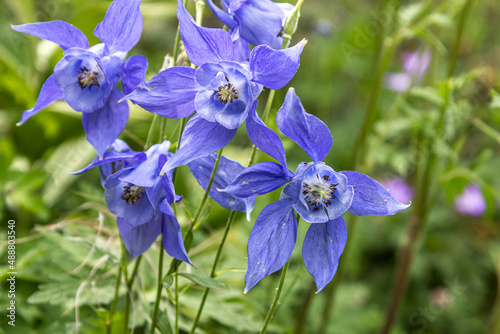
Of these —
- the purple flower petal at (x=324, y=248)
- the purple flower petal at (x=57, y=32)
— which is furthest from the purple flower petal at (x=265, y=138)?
the purple flower petal at (x=57, y=32)

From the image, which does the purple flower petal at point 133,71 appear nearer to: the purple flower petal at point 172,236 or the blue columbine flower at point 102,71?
the blue columbine flower at point 102,71

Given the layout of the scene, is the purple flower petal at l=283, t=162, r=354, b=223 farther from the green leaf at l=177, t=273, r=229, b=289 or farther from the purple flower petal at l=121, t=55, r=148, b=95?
the purple flower petal at l=121, t=55, r=148, b=95

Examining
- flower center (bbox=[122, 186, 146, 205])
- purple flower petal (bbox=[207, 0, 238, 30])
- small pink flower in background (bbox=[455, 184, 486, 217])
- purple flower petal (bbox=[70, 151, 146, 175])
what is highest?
purple flower petal (bbox=[207, 0, 238, 30])

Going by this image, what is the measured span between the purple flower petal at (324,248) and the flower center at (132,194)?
27 cm

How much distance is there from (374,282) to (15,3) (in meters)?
2.02

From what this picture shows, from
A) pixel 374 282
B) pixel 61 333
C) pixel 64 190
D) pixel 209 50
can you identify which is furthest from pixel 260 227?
pixel 374 282

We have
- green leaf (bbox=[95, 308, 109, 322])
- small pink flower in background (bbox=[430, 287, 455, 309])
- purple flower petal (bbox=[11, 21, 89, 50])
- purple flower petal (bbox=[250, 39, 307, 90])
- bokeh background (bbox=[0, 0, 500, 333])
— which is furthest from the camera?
small pink flower in background (bbox=[430, 287, 455, 309])

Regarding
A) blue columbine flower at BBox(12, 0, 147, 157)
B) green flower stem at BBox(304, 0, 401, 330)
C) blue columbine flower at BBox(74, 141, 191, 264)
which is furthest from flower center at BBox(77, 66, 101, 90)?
green flower stem at BBox(304, 0, 401, 330)

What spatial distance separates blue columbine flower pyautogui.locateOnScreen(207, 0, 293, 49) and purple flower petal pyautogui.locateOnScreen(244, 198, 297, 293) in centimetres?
25

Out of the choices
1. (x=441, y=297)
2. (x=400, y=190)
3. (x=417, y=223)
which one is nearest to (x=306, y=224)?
(x=417, y=223)

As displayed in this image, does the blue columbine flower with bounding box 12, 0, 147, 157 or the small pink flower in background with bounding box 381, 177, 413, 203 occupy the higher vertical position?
the blue columbine flower with bounding box 12, 0, 147, 157

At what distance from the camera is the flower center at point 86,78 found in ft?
2.54

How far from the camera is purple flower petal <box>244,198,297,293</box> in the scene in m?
0.66

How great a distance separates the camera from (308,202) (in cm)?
69
